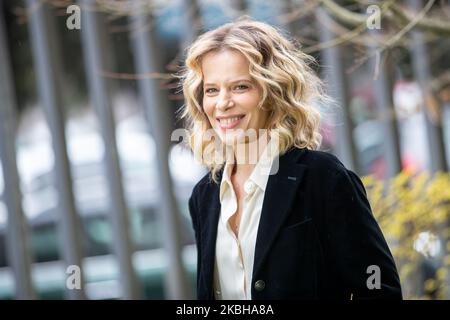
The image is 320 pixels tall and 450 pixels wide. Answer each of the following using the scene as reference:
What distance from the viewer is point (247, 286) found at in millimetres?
2539

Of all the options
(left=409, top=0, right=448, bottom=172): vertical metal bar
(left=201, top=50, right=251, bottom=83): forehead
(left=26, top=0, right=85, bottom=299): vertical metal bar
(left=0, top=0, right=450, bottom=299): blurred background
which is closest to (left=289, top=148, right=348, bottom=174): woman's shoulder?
(left=201, top=50, right=251, bottom=83): forehead

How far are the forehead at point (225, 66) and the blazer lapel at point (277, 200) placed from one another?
0.89 ft

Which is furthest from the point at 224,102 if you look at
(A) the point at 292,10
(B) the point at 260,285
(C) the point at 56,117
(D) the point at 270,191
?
(C) the point at 56,117

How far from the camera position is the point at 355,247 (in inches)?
95.0

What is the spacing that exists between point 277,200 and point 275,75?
14.0 inches

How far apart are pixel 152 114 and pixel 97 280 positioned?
6.31 ft

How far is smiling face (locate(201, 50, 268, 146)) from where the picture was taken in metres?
2.55

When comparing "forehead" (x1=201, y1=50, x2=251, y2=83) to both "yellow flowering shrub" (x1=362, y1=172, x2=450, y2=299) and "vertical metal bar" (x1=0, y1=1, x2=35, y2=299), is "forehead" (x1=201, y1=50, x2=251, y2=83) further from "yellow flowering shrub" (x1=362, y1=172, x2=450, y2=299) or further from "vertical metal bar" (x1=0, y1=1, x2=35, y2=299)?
"vertical metal bar" (x1=0, y1=1, x2=35, y2=299)

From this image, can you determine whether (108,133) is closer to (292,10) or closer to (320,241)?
(292,10)

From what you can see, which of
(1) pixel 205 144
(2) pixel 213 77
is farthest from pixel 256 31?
(1) pixel 205 144

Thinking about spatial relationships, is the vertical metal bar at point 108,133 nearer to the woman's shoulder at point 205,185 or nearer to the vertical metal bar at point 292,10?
the vertical metal bar at point 292,10

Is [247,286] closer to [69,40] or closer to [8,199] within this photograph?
[8,199]

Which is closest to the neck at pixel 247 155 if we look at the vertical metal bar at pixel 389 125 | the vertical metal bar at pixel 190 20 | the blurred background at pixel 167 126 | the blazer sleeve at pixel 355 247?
the blazer sleeve at pixel 355 247

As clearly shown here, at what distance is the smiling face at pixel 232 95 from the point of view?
255cm
